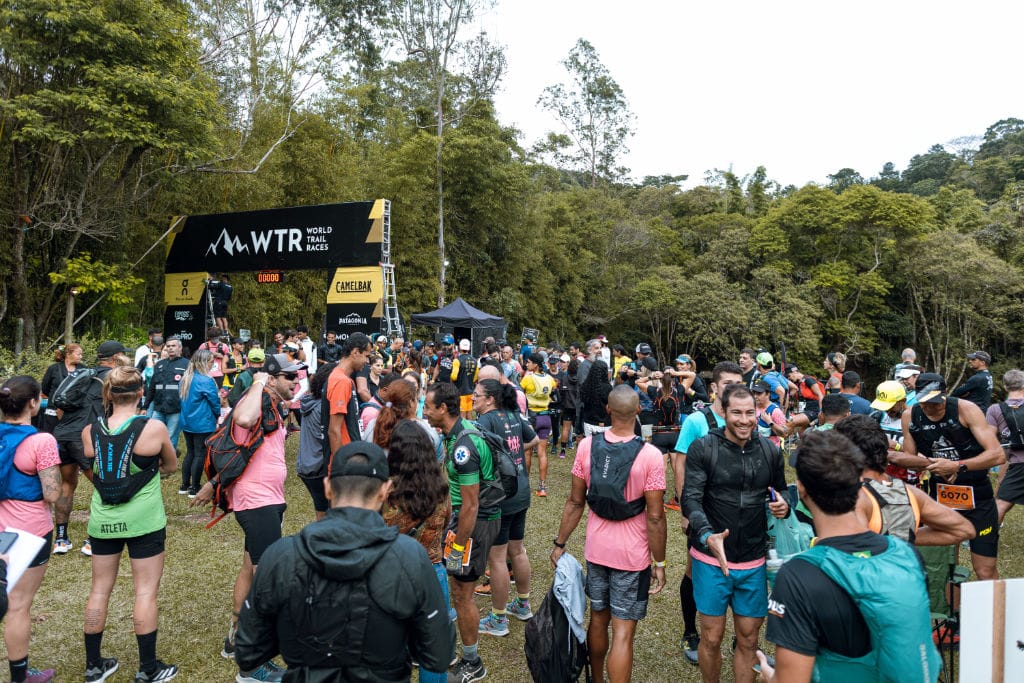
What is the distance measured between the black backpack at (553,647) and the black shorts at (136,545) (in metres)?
2.07

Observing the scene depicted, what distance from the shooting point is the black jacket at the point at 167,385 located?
636 centimetres

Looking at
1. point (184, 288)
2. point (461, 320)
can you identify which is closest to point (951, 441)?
point (461, 320)

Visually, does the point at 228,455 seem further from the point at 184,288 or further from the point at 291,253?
the point at 184,288

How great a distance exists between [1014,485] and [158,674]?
249 inches

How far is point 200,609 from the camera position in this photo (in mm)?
4188

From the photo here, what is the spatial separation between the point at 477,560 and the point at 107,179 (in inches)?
568

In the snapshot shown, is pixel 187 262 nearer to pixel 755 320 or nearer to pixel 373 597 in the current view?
pixel 373 597

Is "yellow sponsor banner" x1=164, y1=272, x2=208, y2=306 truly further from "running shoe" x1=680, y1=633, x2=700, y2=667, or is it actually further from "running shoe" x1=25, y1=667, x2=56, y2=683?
"running shoe" x1=680, y1=633, x2=700, y2=667

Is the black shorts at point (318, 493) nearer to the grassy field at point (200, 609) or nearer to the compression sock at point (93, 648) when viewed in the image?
the grassy field at point (200, 609)

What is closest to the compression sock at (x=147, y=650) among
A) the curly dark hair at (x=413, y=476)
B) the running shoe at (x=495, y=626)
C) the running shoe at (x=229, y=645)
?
the running shoe at (x=229, y=645)

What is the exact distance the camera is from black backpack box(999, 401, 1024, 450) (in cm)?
482

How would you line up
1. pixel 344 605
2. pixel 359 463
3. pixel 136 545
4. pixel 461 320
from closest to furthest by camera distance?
pixel 344 605, pixel 359 463, pixel 136 545, pixel 461 320

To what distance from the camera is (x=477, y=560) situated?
3.36 metres

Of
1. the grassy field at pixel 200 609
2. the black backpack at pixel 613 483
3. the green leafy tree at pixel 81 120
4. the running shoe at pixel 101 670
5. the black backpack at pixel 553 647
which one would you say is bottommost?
the grassy field at pixel 200 609
